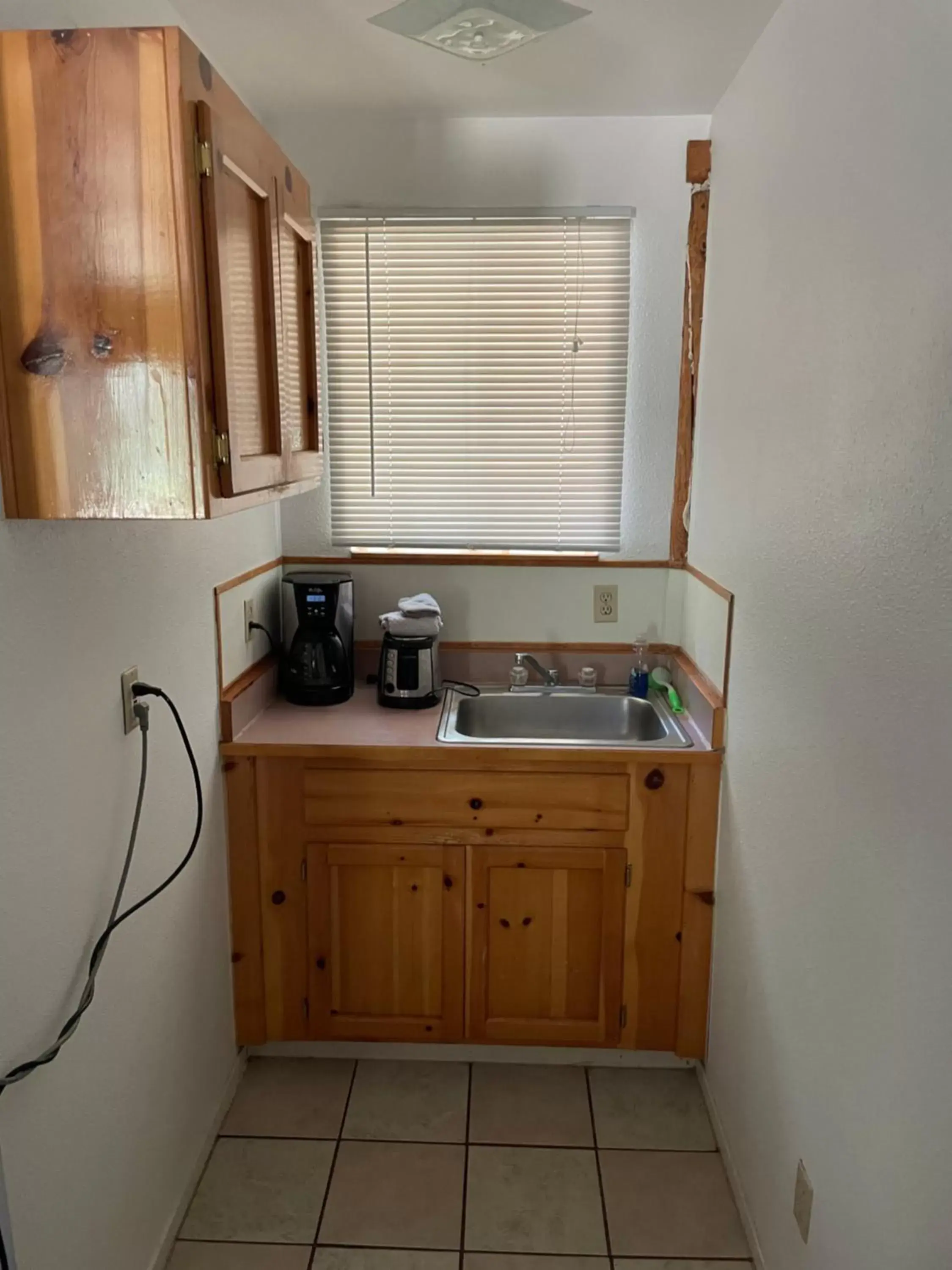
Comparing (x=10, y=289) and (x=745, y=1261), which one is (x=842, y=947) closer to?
(x=745, y=1261)

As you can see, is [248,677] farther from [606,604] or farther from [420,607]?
[606,604]

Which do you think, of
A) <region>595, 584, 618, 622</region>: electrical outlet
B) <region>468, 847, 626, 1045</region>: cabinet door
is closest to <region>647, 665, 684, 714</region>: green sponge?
<region>595, 584, 618, 622</region>: electrical outlet

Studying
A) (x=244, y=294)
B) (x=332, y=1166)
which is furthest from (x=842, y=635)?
→ (x=332, y=1166)

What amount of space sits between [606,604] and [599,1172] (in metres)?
1.41

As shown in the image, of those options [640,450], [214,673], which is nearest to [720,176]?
[640,450]

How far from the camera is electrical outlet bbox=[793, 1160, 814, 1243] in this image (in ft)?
4.68

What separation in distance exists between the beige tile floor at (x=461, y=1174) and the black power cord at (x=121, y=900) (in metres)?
0.72

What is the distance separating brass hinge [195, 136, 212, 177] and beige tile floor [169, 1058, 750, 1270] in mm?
1922

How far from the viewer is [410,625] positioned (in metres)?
2.38

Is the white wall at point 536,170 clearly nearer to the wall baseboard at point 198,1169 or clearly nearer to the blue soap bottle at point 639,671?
the blue soap bottle at point 639,671

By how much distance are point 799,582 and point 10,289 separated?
4.12 ft

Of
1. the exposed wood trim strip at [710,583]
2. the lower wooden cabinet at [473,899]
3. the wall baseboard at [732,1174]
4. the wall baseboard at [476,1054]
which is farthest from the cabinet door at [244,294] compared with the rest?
the wall baseboard at [732,1174]

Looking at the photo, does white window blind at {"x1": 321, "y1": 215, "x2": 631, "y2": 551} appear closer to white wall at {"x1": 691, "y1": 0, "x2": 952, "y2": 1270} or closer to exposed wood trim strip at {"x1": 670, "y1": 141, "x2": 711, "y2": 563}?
exposed wood trim strip at {"x1": 670, "y1": 141, "x2": 711, "y2": 563}

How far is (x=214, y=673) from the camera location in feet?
6.65
